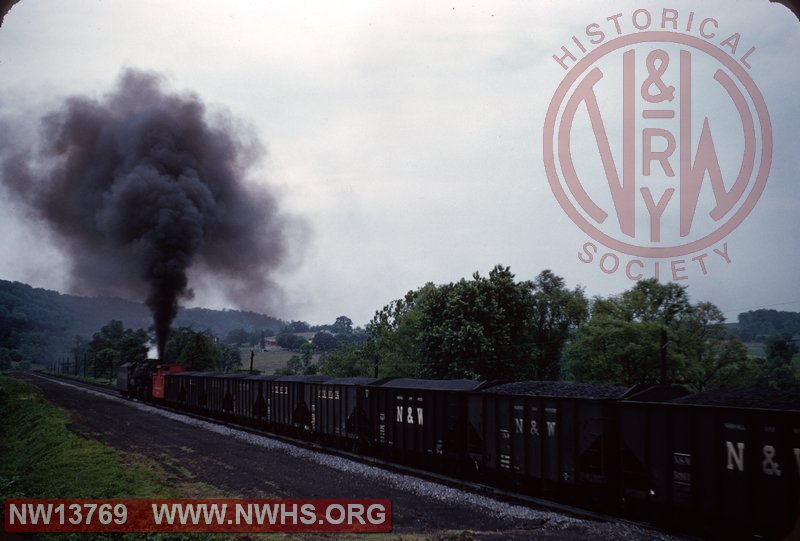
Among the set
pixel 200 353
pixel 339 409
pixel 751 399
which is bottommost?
pixel 200 353

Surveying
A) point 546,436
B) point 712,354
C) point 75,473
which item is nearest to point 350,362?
point 712,354

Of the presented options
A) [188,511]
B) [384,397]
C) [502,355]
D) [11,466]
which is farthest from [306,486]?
[502,355]

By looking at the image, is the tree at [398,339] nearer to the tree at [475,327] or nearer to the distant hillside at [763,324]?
the tree at [475,327]

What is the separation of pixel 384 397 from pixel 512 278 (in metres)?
31.1

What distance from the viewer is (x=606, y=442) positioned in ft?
47.0

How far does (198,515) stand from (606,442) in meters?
9.54

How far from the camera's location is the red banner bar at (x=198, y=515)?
42.7 ft

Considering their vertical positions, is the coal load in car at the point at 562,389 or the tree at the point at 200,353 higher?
the coal load in car at the point at 562,389

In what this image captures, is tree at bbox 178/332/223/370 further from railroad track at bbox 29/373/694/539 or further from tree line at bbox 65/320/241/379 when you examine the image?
railroad track at bbox 29/373/694/539

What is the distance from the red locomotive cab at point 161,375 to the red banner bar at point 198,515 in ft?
103

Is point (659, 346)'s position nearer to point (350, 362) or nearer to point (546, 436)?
point (350, 362)

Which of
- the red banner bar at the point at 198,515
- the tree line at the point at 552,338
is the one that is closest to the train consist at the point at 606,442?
the red banner bar at the point at 198,515

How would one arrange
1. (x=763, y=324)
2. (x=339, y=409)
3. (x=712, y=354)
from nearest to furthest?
(x=339, y=409)
(x=712, y=354)
(x=763, y=324)

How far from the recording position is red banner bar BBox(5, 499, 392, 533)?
1302cm
